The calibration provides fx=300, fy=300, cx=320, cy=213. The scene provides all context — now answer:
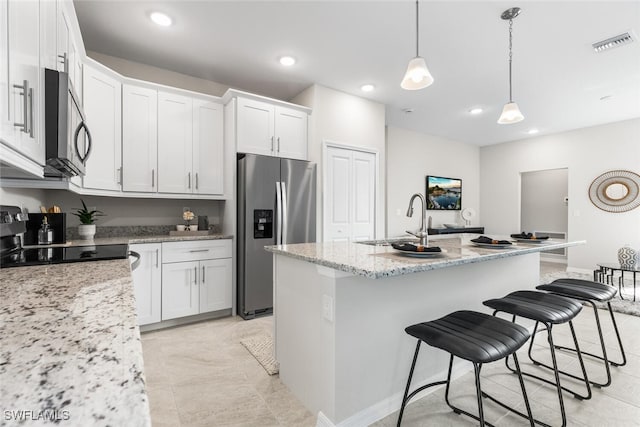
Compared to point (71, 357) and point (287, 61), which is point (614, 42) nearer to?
point (287, 61)

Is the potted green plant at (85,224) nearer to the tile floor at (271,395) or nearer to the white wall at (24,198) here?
the white wall at (24,198)

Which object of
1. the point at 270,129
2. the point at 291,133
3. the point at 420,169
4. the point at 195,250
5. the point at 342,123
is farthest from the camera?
the point at 420,169

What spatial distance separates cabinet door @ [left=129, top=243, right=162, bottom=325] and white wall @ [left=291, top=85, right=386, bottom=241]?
186cm

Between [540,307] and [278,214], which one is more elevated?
[278,214]

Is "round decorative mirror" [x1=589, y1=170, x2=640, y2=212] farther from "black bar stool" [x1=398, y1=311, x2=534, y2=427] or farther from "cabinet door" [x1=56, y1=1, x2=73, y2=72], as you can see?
"cabinet door" [x1=56, y1=1, x2=73, y2=72]

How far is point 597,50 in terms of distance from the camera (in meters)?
3.04

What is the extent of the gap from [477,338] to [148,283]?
9.23 ft

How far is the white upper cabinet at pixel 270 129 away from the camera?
340 cm

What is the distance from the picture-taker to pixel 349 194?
417 cm

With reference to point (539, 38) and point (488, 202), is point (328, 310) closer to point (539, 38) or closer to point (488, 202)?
point (539, 38)

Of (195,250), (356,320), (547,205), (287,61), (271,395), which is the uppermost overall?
(287,61)

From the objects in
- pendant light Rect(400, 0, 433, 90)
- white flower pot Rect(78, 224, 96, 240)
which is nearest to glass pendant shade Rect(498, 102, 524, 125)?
pendant light Rect(400, 0, 433, 90)

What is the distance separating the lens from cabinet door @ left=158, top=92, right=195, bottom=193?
10.5ft

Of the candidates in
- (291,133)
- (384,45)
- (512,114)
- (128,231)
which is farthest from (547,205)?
(128,231)
